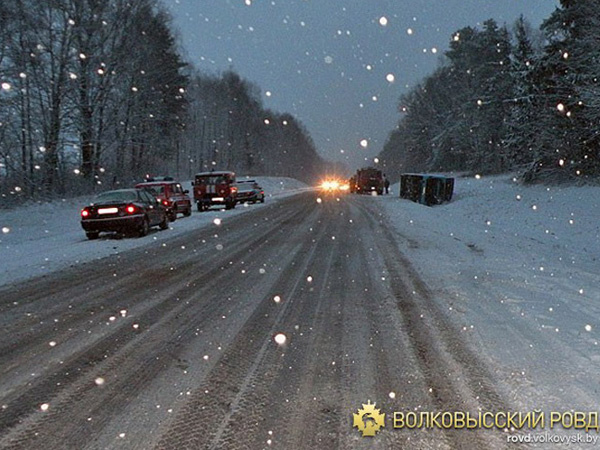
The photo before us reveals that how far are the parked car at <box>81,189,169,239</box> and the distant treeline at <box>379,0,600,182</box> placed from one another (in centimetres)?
1743

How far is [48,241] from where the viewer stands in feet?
43.5

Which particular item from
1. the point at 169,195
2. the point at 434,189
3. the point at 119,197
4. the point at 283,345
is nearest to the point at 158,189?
the point at 169,195

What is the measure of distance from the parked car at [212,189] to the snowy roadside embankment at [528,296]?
1235 centimetres

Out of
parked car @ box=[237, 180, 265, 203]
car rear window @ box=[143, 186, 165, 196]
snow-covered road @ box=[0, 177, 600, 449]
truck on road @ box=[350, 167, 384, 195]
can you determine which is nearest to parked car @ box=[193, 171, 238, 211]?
car rear window @ box=[143, 186, 165, 196]

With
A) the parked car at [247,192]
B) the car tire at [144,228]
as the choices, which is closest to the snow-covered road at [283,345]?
the car tire at [144,228]

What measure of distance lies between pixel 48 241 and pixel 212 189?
1252 centimetres

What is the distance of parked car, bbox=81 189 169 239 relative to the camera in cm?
1316

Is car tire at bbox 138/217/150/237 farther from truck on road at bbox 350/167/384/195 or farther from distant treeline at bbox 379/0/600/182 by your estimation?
truck on road at bbox 350/167/384/195

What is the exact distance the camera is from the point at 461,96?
178ft

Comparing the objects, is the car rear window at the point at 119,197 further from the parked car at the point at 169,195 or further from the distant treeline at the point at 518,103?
the distant treeline at the point at 518,103

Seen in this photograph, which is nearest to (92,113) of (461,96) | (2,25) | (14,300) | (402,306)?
(2,25)

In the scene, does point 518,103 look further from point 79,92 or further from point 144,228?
point 79,92

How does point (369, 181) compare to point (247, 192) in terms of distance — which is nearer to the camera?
point (247, 192)

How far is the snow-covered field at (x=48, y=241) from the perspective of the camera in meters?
9.16
